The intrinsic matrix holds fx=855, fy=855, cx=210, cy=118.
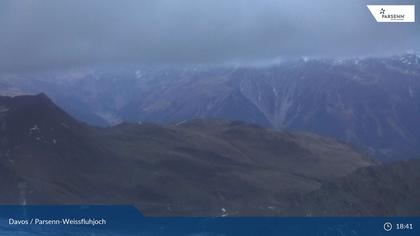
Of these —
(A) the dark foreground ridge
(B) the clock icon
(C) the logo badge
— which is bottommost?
(B) the clock icon

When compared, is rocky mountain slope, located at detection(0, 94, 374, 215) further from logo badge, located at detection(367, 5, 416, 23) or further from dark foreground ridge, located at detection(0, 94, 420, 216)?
logo badge, located at detection(367, 5, 416, 23)

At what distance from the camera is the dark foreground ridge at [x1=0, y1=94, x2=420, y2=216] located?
29.6 ft

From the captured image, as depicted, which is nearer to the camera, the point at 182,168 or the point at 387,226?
the point at 387,226

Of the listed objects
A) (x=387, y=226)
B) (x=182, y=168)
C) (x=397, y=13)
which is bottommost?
(x=387, y=226)

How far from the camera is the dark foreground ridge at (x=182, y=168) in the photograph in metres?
9.01

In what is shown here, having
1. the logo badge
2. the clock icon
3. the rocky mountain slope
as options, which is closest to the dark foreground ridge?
the rocky mountain slope

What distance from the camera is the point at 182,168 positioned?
9.63 m

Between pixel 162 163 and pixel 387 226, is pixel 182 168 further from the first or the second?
pixel 387 226

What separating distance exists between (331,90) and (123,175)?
9.61ft

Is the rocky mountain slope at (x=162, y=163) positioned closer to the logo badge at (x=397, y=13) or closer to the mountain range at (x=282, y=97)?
the mountain range at (x=282, y=97)

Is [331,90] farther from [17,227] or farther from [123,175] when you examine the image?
[17,227]

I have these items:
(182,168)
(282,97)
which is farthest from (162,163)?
(282,97)

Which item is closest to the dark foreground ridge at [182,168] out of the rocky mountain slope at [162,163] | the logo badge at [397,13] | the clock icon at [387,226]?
the rocky mountain slope at [162,163]

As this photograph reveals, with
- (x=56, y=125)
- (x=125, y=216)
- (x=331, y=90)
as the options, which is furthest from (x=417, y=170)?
(x=56, y=125)
